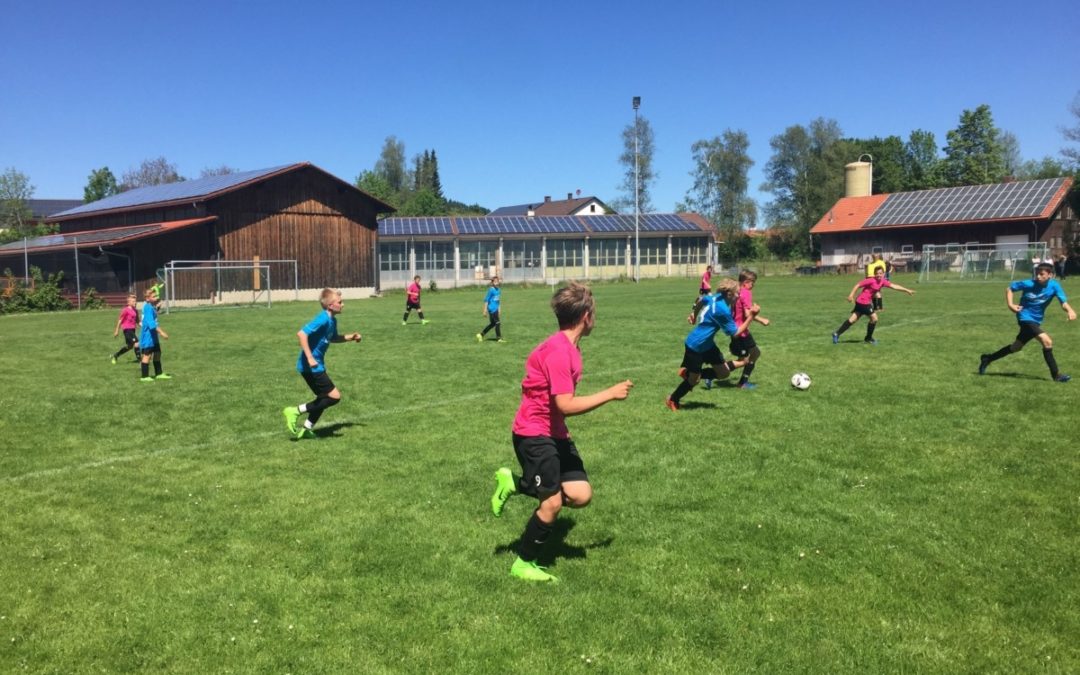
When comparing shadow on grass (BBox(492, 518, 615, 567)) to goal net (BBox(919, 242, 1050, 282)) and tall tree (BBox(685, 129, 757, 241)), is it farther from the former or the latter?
tall tree (BBox(685, 129, 757, 241))

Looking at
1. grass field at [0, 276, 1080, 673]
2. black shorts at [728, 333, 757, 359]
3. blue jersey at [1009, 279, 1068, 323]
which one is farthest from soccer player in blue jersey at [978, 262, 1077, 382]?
black shorts at [728, 333, 757, 359]

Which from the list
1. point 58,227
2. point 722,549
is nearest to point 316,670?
point 722,549

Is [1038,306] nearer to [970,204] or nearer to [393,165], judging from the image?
[970,204]

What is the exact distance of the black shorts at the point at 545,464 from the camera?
5.13 metres

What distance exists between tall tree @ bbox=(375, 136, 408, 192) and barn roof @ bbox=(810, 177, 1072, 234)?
226ft

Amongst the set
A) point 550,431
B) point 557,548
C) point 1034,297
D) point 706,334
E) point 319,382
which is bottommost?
point 557,548

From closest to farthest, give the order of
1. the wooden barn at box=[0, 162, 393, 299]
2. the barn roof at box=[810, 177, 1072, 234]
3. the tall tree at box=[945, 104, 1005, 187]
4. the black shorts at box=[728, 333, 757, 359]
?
the black shorts at box=[728, 333, 757, 359], the wooden barn at box=[0, 162, 393, 299], the barn roof at box=[810, 177, 1072, 234], the tall tree at box=[945, 104, 1005, 187]

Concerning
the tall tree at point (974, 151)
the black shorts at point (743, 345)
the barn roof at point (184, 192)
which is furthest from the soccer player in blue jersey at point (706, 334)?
the tall tree at point (974, 151)

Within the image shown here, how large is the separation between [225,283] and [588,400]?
4082cm

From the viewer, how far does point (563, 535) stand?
19.4 feet

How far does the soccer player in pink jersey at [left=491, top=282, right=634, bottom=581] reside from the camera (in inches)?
196

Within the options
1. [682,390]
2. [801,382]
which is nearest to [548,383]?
[682,390]

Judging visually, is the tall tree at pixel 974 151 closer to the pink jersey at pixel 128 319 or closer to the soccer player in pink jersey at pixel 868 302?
the soccer player in pink jersey at pixel 868 302

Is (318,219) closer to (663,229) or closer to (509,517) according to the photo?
(663,229)
